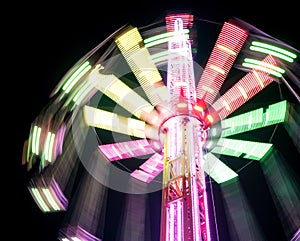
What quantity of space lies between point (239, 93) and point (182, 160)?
229cm

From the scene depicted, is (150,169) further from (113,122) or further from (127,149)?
(113,122)

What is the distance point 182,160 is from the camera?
20.9 feet

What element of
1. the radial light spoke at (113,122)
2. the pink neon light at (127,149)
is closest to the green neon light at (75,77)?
the radial light spoke at (113,122)

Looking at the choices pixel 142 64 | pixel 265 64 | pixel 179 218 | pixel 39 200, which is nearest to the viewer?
pixel 179 218

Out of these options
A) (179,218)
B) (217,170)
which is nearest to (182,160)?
(179,218)

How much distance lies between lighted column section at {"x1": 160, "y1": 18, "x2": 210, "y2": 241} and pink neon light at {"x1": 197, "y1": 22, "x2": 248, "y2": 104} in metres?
0.42

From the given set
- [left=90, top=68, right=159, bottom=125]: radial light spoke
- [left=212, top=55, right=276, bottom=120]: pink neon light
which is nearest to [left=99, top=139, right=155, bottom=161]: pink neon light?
[left=90, top=68, right=159, bottom=125]: radial light spoke

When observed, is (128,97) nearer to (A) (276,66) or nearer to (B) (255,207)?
(A) (276,66)

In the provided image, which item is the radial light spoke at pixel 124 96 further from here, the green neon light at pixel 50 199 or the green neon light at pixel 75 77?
the green neon light at pixel 50 199

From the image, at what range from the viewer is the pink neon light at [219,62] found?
7727mm

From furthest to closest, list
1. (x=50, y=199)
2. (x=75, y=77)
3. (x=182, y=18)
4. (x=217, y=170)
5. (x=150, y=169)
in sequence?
(x=150, y=169), (x=217, y=170), (x=182, y=18), (x=75, y=77), (x=50, y=199)

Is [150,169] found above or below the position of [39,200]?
above

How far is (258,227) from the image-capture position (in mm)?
8156

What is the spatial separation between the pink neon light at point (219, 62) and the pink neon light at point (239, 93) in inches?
8.2
